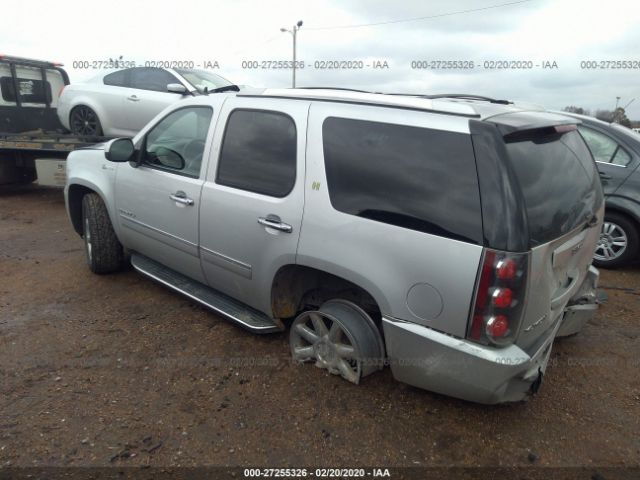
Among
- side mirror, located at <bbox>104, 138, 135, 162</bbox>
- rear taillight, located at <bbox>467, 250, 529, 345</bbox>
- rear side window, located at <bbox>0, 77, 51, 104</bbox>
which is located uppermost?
rear side window, located at <bbox>0, 77, 51, 104</bbox>

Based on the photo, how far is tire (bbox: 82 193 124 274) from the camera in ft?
14.1

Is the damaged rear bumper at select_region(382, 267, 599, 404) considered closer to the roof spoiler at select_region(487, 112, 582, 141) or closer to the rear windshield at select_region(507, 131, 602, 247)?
the rear windshield at select_region(507, 131, 602, 247)

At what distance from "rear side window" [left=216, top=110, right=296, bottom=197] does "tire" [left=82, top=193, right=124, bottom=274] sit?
1.72 metres

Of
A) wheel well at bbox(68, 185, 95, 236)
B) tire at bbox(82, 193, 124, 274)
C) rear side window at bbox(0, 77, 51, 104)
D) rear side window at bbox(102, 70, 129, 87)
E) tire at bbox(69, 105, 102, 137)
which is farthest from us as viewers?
rear side window at bbox(0, 77, 51, 104)

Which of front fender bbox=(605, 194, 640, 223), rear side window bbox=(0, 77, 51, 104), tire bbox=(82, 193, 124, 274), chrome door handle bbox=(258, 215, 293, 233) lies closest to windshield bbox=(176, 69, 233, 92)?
tire bbox=(82, 193, 124, 274)

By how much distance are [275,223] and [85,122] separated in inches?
254

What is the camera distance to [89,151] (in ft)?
14.4

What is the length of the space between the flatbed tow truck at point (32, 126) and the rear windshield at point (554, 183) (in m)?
6.66

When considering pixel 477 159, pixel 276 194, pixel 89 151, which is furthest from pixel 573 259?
pixel 89 151

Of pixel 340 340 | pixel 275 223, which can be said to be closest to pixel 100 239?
pixel 275 223

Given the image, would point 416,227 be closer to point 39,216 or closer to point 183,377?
point 183,377

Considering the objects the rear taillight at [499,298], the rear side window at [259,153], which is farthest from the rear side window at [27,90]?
the rear taillight at [499,298]

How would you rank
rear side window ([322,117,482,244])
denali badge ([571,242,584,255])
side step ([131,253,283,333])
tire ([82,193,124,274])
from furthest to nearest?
tire ([82,193,124,274]) < side step ([131,253,283,333]) < denali badge ([571,242,584,255]) < rear side window ([322,117,482,244])

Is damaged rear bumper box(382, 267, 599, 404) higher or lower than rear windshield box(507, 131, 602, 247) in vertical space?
lower
